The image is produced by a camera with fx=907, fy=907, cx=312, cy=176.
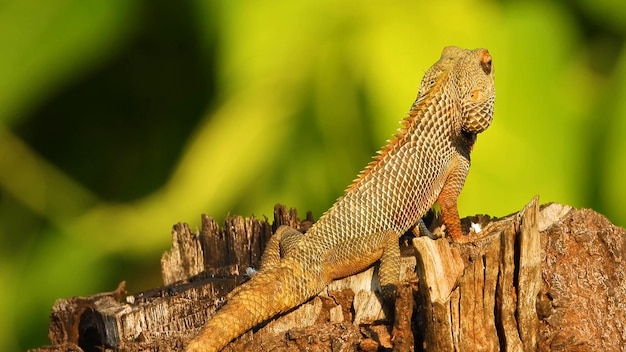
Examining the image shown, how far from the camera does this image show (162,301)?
4.48 meters

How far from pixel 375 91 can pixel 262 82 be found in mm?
758

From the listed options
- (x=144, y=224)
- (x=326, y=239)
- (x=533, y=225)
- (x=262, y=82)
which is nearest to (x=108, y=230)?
(x=144, y=224)

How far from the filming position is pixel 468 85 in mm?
5750

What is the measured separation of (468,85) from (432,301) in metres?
2.41

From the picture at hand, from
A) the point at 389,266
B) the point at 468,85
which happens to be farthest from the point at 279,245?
the point at 468,85

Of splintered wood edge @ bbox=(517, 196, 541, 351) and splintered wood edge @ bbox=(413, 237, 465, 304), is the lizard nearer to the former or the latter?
splintered wood edge @ bbox=(413, 237, 465, 304)

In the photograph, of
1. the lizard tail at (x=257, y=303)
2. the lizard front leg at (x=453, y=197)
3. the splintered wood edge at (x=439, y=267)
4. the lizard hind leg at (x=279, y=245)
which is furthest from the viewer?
the lizard front leg at (x=453, y=197)

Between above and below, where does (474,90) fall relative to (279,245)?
above

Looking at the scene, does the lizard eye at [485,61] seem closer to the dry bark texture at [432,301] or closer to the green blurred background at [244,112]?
the green blurred background at [244,112]

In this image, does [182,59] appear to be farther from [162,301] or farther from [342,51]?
[162,301]

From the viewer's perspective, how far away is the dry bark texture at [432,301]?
370cm

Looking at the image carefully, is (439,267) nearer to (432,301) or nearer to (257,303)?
(432,301)

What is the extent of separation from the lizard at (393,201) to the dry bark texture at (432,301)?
0.12 metres

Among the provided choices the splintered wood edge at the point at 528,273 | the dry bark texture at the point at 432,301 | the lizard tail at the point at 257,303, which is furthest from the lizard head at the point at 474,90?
the splintered wood edge at the point at 528,273
